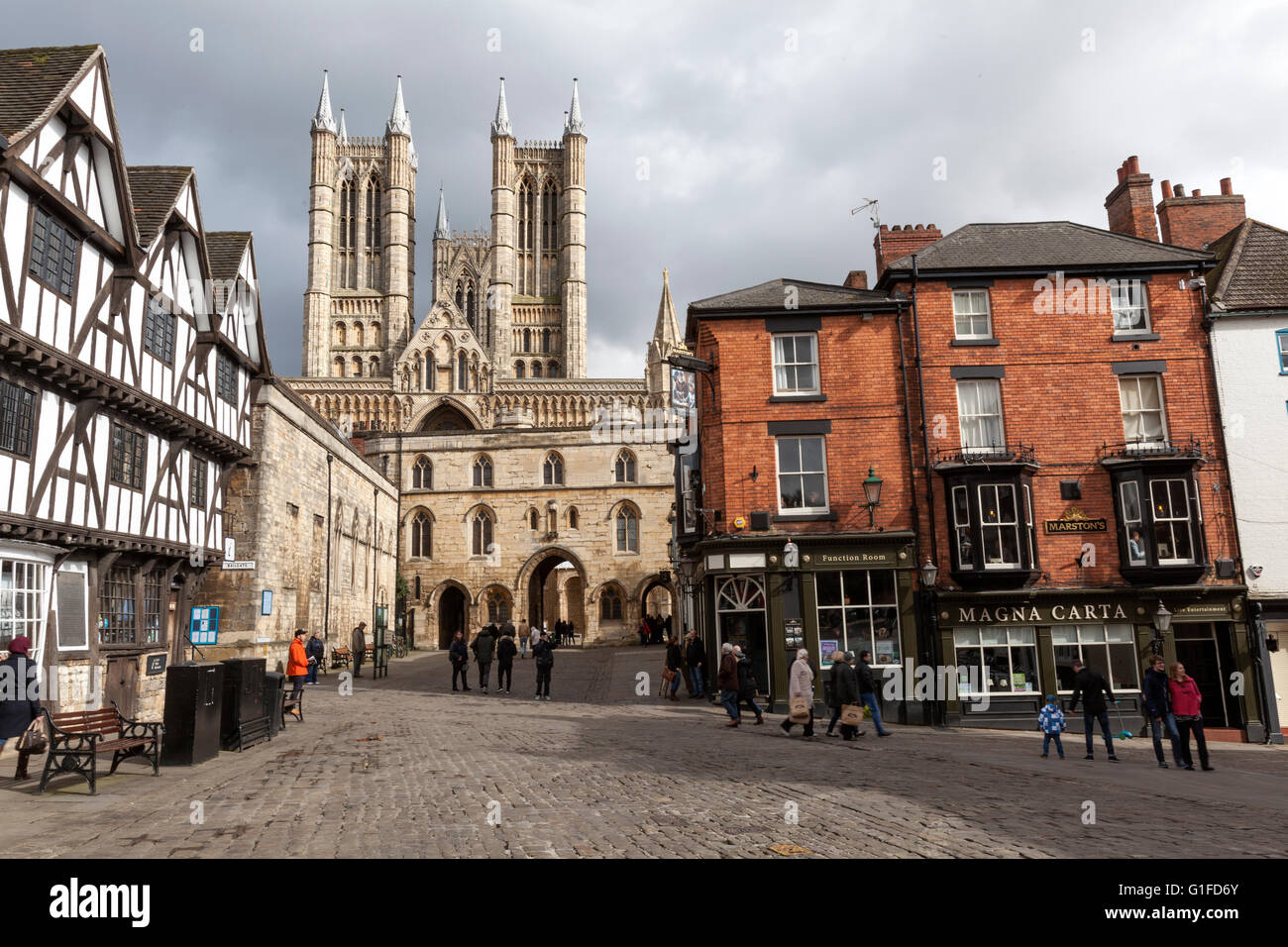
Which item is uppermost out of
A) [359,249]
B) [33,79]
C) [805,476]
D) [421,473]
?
[359,249]

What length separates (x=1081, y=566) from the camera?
1880 cm

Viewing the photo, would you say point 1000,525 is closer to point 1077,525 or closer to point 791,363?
point 1077,525

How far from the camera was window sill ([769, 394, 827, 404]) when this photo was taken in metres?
19.8

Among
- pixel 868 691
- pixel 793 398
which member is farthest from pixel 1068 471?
pixel 868 691

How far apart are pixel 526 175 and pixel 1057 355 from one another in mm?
85823

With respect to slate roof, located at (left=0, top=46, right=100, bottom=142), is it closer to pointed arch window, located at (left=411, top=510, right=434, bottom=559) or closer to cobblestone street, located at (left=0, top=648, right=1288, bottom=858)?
cobblestone street, located at (left=0, top=648, right=1288, bottom=858)

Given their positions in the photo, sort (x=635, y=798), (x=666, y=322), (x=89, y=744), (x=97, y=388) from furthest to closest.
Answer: (x=666, y=322), (x=97, y=388), (x=89, y=744), (x=635, y=798)

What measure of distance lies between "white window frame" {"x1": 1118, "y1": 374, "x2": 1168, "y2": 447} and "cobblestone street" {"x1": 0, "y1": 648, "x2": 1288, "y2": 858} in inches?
283

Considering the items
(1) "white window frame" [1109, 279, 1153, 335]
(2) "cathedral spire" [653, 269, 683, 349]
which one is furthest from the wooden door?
(2) "cathedral spire" [653, 269, 683, 349]

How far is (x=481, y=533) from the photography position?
4488cm

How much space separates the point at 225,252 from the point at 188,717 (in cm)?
1432

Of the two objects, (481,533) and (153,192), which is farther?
(481,533)

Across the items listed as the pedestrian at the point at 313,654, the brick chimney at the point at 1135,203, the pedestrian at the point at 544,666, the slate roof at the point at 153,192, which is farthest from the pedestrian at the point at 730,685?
the brick chimney at the point at 1135,203

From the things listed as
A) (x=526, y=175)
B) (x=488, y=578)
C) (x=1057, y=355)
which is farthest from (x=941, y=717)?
(x=526, y=175)
